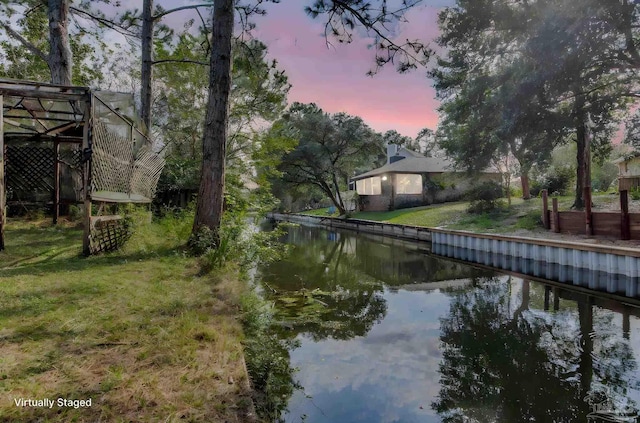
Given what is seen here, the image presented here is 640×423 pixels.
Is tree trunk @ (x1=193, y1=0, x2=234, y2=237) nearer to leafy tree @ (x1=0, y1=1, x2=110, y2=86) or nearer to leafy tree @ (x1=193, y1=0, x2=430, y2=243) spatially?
leafy tree @ (x1=193, y1=0, x2=430, y2=243)

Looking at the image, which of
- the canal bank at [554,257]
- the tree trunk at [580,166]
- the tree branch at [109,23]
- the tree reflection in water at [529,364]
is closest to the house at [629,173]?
the tree trunk at [580,166]

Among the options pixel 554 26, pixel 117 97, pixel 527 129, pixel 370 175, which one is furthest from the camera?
pixel 370 175

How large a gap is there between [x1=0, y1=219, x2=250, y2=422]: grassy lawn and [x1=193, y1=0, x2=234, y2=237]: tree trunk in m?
1.71

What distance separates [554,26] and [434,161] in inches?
825

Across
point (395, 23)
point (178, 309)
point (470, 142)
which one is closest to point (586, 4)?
point (470, 142)

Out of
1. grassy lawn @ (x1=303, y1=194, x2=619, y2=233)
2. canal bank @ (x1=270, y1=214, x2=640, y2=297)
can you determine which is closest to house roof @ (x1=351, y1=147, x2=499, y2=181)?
grassy lawn @ (x1=303, y1=194, x2=619, y2=233)

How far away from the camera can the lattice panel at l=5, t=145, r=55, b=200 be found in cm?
843

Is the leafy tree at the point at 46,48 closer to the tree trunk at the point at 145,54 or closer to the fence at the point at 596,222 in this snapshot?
the tree trunk at the point at 145,54

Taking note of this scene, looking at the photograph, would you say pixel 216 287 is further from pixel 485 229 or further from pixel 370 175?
pixel 370 175

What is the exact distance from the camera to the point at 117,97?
7.47 metres

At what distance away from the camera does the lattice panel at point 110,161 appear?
5.68 m

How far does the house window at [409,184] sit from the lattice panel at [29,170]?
78.7 ft

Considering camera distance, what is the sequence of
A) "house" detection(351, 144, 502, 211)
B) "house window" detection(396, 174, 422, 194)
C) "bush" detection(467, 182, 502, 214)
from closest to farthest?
"bush" detection(467, 182, 502, 214)
"house" detection(351, 144, 502, 211)
"house window" detection(396, 174, 422, 194)

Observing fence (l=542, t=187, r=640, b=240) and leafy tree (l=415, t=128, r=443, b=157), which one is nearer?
fence (l=542, t=187, r=640, b=240)
